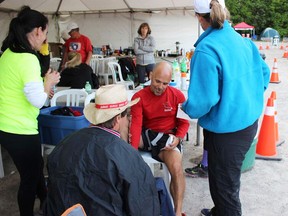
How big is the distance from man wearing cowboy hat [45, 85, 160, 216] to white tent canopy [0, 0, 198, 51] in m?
6.93

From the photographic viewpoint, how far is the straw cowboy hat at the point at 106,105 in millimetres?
1286

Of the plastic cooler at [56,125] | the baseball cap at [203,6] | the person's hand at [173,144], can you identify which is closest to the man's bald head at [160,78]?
the person's hand at [173,144]

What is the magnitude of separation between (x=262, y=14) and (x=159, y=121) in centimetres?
2879

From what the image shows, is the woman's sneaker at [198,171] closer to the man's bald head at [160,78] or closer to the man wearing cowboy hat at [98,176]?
the man's bald head at [160,78]

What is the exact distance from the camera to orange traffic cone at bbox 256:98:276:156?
3154 millimetres

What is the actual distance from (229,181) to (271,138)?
1751 mm

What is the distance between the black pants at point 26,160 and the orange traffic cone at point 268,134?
238cm

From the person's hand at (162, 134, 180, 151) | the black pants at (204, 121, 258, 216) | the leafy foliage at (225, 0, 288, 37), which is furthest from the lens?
the leafy foliage at (225, 0, 288, 37)

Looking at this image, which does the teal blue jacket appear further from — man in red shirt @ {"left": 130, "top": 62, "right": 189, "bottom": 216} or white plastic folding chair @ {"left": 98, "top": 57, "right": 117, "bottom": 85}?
white plastic folding chair @ {"left": 98, "top": 57, "right": 117, "bottom": 85}

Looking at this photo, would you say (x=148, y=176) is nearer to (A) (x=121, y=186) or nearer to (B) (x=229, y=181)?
(A) (x=121, y=186)

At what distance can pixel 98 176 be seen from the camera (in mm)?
1115

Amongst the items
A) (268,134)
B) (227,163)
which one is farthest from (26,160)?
(268,134)

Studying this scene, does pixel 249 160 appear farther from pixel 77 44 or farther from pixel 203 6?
pixel 77 44

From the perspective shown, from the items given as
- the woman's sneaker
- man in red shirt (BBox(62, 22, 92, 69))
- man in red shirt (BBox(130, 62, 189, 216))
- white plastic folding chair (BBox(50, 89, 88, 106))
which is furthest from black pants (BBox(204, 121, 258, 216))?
man in red shirt (BBox(62, 22, 92, 69))
